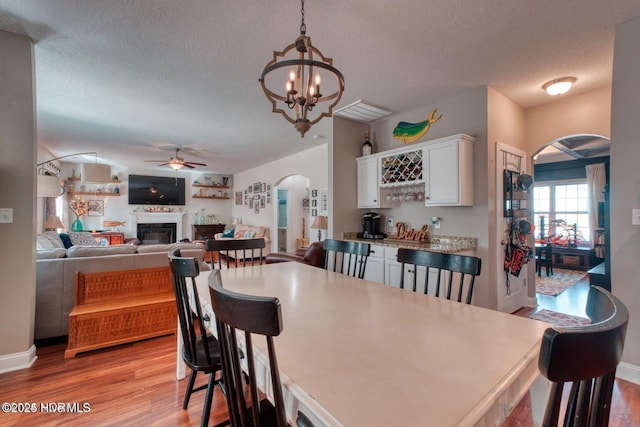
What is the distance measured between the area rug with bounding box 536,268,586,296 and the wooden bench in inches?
214

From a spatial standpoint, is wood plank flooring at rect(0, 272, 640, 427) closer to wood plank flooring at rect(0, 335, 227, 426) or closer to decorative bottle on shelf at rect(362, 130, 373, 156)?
wood plank flooring at rect(0, 335, 227, 426)

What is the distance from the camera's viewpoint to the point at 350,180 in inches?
168

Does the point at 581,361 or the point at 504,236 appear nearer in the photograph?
the point at 581,361

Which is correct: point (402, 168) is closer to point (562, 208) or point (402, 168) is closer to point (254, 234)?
point (254, 234)

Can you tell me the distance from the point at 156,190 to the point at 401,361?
924 cm

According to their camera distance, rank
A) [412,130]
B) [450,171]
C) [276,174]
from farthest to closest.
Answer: [276,174] < [412,130] < [450,171]

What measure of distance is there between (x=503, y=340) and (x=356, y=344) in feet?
1.68

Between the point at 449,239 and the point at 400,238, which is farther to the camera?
the point at 400,238

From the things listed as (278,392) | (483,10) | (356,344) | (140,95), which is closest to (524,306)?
(483,10)

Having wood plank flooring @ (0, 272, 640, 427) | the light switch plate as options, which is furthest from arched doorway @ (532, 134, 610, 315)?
the light switch plate

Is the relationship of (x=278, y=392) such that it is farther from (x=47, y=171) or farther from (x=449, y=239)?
(x=47, y=171)

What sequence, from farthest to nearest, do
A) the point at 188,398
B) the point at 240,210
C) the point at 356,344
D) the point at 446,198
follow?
1. the point at 240,210
2. the point at 446,198
3. the point at 188,398
4. the point at 356,344

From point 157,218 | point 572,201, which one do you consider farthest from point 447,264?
point 157,218

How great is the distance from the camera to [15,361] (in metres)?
2.30
